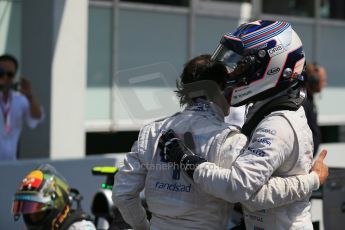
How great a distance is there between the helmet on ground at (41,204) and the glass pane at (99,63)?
12.8ft

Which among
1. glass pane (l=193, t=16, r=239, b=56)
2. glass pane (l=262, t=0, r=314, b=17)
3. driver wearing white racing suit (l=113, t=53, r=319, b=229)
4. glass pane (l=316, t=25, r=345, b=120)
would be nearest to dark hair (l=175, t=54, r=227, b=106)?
driver wearing white racing suit (l=113, t=53, r=319, b=229)

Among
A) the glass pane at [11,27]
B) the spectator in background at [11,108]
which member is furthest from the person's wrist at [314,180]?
the glass pane at [11,27]

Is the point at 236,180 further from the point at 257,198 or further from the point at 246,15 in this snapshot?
the point at 246,15

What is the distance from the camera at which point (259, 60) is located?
2717mm

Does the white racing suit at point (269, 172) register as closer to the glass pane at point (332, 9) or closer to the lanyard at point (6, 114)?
the lanyard at point (6, 114)

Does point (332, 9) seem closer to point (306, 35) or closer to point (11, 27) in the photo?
point (306, 35)

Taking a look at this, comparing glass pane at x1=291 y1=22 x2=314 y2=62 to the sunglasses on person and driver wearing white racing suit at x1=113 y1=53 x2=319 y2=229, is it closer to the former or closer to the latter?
the sunglasses on person

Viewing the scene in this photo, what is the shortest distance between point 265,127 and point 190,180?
0.34 meters

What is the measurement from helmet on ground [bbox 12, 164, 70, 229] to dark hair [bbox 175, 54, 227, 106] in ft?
6.13

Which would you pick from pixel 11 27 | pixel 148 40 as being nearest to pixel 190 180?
pixel 11 27

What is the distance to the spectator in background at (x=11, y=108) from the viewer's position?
6695 millimetres

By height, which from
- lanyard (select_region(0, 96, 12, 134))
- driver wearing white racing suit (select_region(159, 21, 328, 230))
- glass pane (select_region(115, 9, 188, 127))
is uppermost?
glass pane (select_region(115, 9, 188, 127))

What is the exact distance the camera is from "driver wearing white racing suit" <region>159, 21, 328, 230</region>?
8.39ft

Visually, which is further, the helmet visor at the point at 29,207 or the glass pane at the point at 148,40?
the glass pane at the point at 148,40
